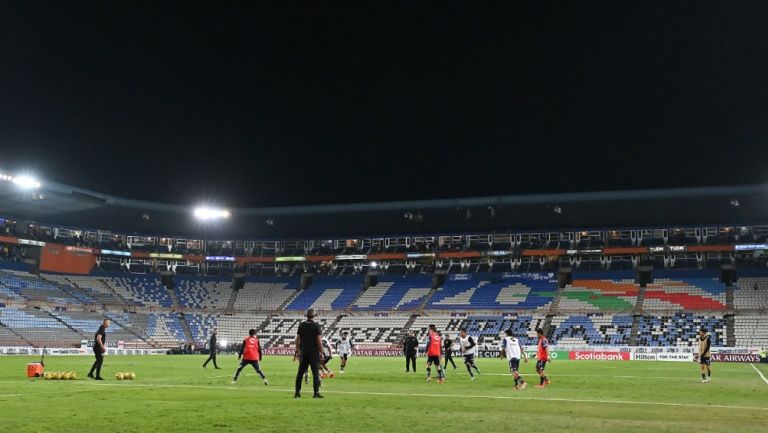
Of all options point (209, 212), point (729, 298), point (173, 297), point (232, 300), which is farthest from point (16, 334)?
point (729, 298)

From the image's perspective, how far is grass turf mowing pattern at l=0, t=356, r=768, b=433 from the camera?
1330cm

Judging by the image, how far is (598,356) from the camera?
59.6 meters

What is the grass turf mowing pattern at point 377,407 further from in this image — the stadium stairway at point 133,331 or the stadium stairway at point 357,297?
the stadium stairway at point 357,297

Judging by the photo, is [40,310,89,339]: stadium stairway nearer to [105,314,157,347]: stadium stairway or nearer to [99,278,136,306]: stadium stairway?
[105,314,157,347]: stadium stairway

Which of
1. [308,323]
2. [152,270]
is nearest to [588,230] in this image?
[152,270]

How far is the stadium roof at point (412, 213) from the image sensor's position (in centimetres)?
7119

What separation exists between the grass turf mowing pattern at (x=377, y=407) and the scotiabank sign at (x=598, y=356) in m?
33.8

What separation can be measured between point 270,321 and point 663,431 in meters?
71.0

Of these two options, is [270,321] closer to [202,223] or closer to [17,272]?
[202,223]

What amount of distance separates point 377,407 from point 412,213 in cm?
6594

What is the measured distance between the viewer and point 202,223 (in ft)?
291

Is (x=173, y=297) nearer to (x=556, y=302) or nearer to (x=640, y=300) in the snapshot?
(x=556, y=302)

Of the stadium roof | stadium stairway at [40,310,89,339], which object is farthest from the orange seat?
stadium stairway at [40,310,89,339]

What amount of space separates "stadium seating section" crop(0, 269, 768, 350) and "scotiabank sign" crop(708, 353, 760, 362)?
262 inches
